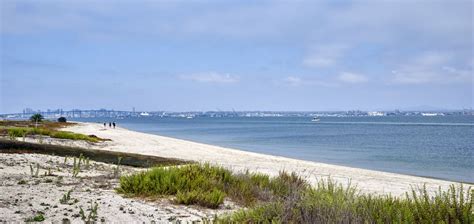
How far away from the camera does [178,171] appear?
1038cm

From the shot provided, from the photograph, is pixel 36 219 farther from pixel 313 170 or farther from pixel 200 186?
pixel 313 170

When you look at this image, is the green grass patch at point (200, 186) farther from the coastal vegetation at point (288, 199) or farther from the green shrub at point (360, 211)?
the green shrub at point (360, 211)

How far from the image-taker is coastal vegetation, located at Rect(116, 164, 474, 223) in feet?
19.0

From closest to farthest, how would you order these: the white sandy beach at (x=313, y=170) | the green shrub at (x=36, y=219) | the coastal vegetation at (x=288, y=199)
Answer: the coastal vegetation at (x=288, y=199) → the green shrub at (x=36, y=219) → the white sandy beach at (x=313, y=170)

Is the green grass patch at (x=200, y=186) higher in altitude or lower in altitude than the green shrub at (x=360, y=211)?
lower

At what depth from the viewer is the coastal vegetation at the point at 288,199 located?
5.80 meters

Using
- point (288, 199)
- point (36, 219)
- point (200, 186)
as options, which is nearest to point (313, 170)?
point (200, 186)

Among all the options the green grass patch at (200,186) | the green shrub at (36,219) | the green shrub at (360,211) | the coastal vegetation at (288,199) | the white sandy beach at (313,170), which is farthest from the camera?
the white sandy beach at (313,170)

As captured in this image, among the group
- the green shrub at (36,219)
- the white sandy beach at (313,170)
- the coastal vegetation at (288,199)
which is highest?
the coastal vegetation at (288,199)

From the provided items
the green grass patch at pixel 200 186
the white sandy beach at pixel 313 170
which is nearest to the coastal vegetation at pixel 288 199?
the green grass patch at pixel 200 186

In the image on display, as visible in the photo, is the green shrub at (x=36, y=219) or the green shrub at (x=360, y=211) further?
the green shrub at (x=36, y=219)

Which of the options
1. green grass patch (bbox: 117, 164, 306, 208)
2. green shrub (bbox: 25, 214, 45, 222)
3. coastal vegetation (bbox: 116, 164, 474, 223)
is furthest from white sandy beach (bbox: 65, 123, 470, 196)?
green shrub (bbox: 25, 214, 45, 222)

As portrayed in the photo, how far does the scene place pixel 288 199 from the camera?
6.73 meters

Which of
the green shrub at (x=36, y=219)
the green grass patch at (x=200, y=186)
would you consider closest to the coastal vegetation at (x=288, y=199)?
the green grass patch at (x=200, y=186)
